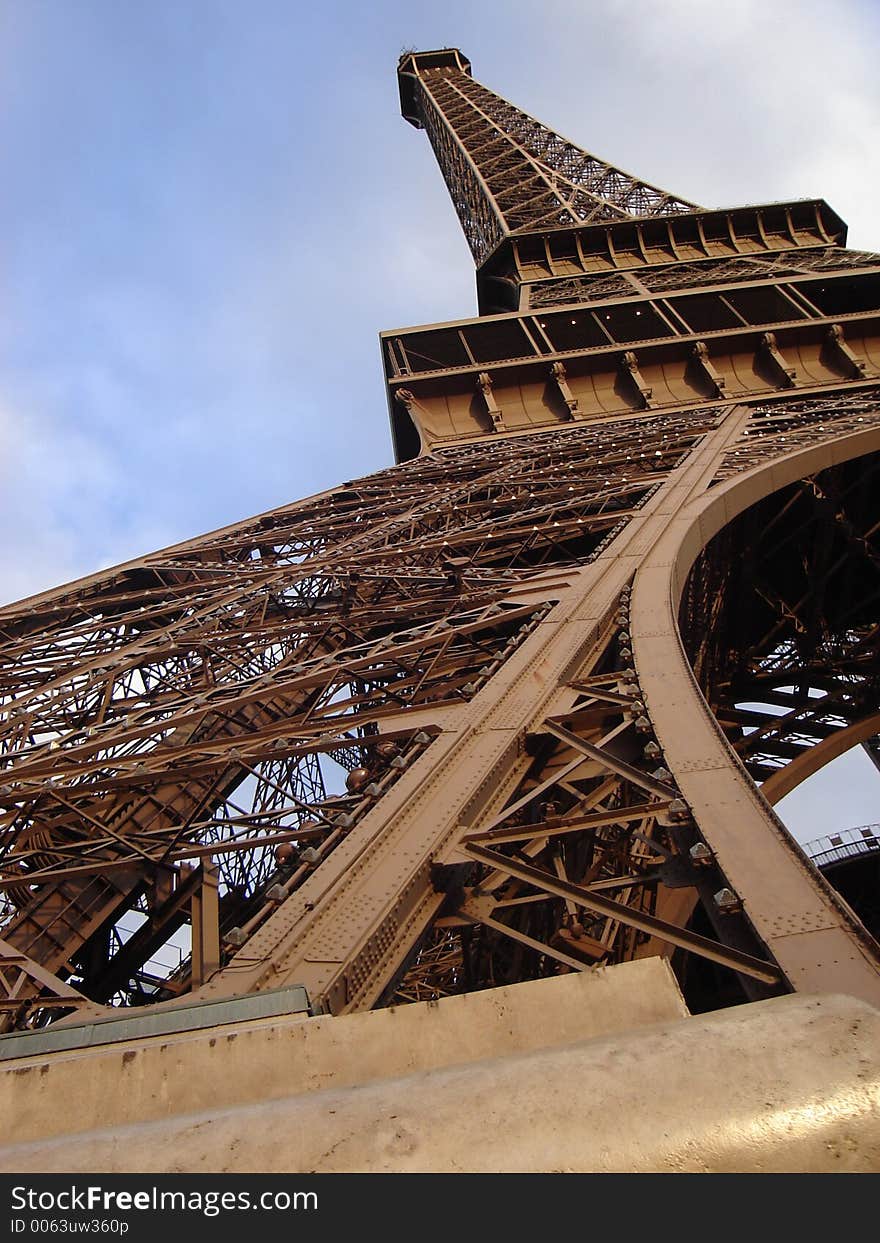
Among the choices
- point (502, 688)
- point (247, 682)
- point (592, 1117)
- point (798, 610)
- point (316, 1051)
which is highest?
point (798, 610)

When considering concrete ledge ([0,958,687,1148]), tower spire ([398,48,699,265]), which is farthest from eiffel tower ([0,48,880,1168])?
tower spire ([398,48,699,265])

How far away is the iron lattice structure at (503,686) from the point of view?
3.26 m

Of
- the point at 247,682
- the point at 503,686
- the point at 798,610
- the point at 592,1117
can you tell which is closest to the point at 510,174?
the point at 798,610

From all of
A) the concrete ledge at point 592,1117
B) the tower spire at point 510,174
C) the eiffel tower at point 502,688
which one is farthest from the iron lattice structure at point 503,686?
the tower spire at point 510,174

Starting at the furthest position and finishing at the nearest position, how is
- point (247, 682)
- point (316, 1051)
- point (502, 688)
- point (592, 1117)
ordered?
point (247, 682) < point (502, 688) < point (316, 1051) < point (592, 1117)

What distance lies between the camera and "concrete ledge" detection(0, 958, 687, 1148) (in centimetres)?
193

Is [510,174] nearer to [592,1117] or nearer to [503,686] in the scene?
[503,686]

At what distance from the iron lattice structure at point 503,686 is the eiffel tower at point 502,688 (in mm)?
33

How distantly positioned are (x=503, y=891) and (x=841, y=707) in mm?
13453

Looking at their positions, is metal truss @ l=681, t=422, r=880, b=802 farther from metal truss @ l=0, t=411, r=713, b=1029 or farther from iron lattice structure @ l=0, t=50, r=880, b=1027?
metal truss @ l=0, t=411, r=713, b=1029

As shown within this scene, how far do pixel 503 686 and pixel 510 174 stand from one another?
47.7m

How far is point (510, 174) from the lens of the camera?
4688 centimetres

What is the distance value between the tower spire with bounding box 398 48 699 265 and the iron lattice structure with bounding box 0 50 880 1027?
13478 millimetres

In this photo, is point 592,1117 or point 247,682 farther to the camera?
point 247,682
